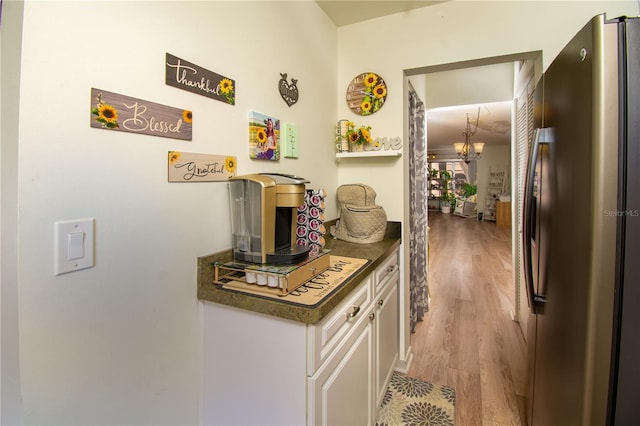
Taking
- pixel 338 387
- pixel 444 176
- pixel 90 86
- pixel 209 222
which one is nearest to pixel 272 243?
pixel 209 222

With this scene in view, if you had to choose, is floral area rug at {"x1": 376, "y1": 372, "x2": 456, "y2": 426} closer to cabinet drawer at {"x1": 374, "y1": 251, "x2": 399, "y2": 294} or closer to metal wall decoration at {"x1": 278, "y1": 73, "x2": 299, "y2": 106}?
cabinet drawer at {"x1": 374, "y1": 251, "x2": 399, "y2": 294}

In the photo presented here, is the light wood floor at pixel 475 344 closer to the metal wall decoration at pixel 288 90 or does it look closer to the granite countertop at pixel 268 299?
the granite countertop at pixel 268 299

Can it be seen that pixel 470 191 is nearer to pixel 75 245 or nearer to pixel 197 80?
pixel 197 80

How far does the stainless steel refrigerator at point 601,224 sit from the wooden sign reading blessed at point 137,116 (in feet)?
3.87

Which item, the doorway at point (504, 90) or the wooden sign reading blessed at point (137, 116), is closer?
the wooden sign reading blessed at point (137, 116)

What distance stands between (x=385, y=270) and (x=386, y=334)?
1.21 feet

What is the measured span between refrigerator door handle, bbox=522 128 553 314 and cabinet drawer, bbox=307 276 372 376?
0.63 metres

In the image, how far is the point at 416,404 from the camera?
1.79 metres

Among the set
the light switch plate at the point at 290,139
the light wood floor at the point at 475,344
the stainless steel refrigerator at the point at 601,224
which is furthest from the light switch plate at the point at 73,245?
the light wood floor at the point at 475,344

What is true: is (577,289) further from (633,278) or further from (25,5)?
(25,5)

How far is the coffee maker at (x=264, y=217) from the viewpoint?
112 centimetres

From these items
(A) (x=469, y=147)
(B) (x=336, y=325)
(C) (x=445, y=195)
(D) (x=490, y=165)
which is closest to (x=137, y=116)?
(B) (x=336, y=325)

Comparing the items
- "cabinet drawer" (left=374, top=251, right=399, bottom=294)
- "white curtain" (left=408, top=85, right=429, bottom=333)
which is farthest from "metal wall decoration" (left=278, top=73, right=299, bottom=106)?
"white curtain" (left=408, top=85, right=429, bottom=333)

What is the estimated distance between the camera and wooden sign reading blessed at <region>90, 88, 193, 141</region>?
0.79 metres
